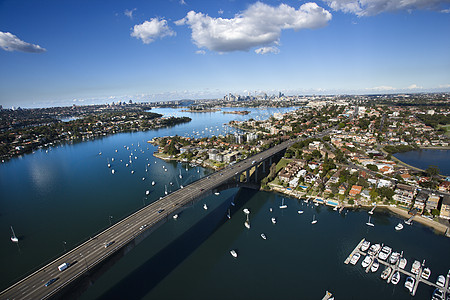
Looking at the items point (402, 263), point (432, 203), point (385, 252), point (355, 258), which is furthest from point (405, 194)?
point (355, 258)

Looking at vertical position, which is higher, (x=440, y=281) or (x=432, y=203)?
(x=432, y=203)

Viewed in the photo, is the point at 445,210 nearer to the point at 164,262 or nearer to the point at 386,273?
the point at 386,273

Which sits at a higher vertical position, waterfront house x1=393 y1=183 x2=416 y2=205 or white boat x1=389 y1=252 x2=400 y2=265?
waterfront house x1=393 y1=183 x2=416 y2=205

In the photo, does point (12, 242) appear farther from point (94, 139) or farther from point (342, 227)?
point (94, 139)

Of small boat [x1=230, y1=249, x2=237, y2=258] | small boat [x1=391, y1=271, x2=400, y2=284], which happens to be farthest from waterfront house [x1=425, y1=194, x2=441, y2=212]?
small boat [x1=230, y1=249, x2=237, y2=258]

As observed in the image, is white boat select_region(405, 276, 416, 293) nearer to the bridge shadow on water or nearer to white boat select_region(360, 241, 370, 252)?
white boat select_region(360, 241, 370, 252)
